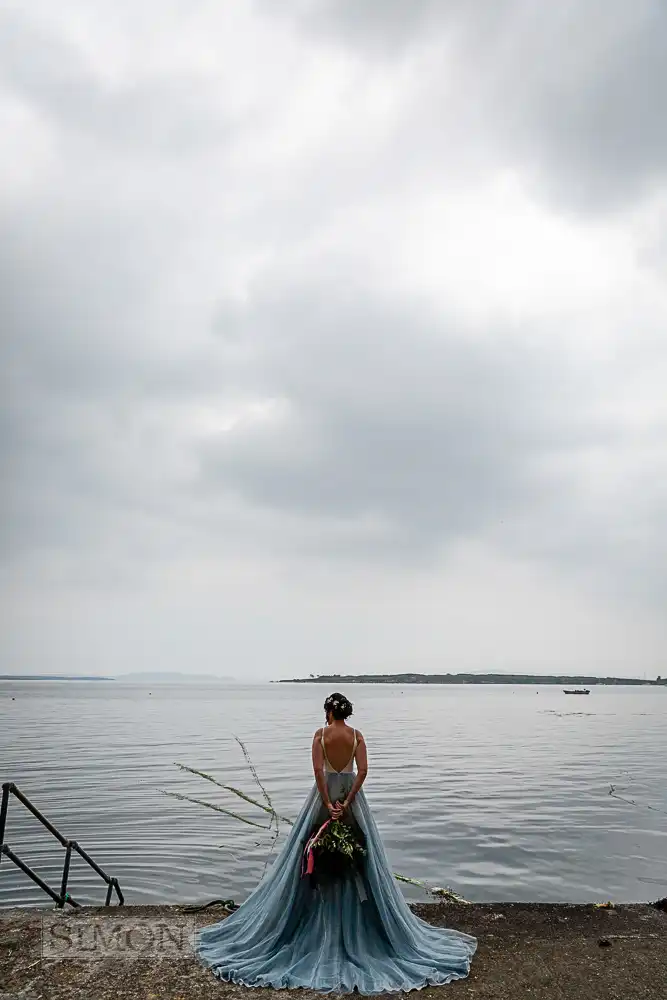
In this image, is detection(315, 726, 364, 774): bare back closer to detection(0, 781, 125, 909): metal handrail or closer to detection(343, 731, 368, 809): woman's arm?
detection(343, 731, 368, 809): woman's arm

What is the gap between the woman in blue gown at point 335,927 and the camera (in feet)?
21.0

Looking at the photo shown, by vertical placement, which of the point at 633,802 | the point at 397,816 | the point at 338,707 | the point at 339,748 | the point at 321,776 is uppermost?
the point at 338,707

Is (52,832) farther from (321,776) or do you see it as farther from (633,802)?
(633,802)

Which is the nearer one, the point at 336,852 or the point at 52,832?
the point at 336,852

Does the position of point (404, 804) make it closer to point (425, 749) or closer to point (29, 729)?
point (425, 749)

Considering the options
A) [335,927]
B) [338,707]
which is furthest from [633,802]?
[338,707]

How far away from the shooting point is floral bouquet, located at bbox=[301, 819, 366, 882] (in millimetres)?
6945

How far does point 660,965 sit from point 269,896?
11.9ft

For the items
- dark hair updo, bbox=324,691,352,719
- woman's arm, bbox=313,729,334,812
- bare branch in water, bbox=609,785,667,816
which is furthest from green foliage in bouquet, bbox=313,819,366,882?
bare branch in water, bbox=609,785,667,816

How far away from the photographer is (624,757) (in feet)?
116

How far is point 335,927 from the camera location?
269 inches

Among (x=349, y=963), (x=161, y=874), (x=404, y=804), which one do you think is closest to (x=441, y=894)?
(x=161, y=874)

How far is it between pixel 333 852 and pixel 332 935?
0.69 metres

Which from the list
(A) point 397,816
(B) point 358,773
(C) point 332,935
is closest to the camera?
(C) point 332,935
